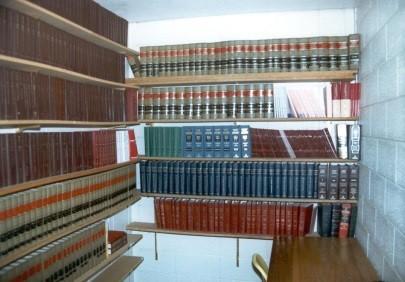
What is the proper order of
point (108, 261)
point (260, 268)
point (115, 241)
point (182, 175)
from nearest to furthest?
1. point (260, 268)
2. point (108, 261)
3. point (115, 241)
4. point (182, 175)

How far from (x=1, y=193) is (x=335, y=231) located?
2.20 metres

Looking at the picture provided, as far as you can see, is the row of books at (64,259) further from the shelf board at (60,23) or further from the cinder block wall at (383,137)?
the cinder block wall at (383,137)

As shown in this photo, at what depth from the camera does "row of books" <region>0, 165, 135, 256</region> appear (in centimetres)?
168

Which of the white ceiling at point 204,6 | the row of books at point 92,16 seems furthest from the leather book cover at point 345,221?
the row of books at point 92,16

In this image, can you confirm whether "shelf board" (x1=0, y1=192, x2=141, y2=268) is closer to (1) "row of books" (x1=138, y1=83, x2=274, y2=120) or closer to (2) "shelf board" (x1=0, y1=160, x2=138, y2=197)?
(2) "shelf board" (x1=0, y1=160, x2=138, y2=197)

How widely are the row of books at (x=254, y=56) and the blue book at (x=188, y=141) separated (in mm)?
443

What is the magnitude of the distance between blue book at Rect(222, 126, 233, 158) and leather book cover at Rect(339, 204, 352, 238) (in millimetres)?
920

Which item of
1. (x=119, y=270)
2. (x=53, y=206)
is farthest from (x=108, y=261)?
(x=53, y=206)

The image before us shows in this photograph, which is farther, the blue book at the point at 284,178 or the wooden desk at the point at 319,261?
the blue book at the point at 284,178

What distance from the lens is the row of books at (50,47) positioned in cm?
165

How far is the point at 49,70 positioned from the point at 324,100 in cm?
186

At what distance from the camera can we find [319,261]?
7.03ft

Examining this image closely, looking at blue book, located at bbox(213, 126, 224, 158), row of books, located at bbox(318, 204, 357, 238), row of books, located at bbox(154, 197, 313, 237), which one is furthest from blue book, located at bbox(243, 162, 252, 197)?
row of books, located at bbox(318, 204, 357, 238)

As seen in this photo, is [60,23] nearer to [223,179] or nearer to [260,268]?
[223,179]
